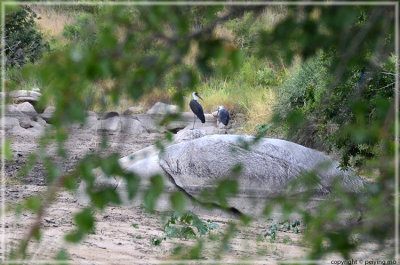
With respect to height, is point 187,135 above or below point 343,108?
above

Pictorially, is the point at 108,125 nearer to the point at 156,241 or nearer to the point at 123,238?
the point at 123,238

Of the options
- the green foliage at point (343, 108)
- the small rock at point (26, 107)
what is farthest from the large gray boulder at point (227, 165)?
the small rock at point (26, 107)

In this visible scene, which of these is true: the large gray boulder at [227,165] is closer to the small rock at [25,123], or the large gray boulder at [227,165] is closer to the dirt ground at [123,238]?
the dirt ground at [123,238]

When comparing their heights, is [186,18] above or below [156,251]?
above

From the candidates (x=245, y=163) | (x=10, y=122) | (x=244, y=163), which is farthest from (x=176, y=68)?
(x=10, y=122)

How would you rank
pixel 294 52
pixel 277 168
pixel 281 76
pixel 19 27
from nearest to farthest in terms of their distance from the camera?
pixel 294 52 → pixel 277 168 → pixel 19 27 → pixel 281 76

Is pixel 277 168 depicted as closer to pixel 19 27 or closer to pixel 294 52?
pixel 294 52

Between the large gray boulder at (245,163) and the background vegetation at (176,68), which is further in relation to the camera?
the large gray boulder at (245,163)

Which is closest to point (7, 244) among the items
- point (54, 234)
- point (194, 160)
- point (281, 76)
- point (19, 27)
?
point (54, 234)

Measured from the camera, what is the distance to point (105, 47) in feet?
4.39

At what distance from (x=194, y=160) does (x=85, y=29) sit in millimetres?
4323

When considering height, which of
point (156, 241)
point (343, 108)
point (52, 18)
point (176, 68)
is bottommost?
point (156, 241)

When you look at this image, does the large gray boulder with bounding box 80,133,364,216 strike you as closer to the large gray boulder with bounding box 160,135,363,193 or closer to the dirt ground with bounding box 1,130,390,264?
the large gray boulder with bounding box 160,135,363,193

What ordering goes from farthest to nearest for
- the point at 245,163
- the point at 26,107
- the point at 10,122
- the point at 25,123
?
the point at 26,107 < the point at 25,123 < the point at 10,122 < the point at 245,163
